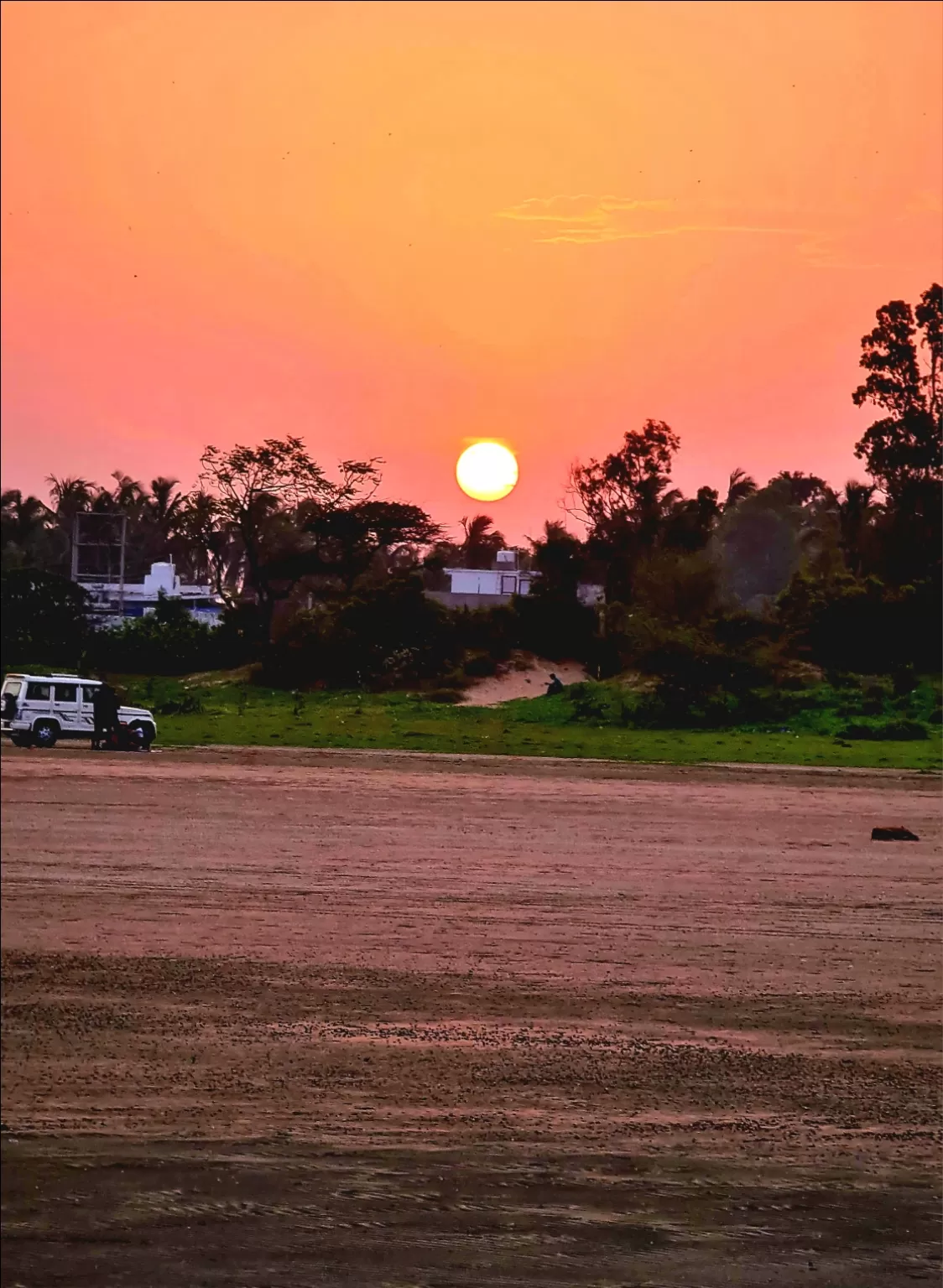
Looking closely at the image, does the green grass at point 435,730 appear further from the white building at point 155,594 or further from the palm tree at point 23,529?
the palm tree at point 23,529

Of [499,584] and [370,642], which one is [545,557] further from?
[370,642]

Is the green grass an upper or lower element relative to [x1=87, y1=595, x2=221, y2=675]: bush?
lower

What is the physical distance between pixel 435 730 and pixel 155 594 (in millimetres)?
1134

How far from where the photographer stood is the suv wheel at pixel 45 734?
4551mm

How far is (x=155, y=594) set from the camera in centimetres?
412

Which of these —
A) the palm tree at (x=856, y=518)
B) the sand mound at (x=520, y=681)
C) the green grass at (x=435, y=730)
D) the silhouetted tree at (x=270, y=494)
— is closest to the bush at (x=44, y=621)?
the green grass at (x=435, y=730)

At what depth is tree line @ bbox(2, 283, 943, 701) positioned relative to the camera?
398cm

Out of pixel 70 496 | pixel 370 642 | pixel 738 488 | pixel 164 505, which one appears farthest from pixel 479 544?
pixel 70 496

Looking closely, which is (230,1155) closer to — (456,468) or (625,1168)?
(625,1168)

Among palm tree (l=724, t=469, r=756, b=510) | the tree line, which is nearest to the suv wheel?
the tree line

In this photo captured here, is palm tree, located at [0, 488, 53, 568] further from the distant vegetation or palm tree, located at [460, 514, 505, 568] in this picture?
→ palm tree, located at [460, 514, 505, 568]

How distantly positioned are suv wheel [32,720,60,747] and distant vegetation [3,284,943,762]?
1.27ft

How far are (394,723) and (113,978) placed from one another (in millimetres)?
1638

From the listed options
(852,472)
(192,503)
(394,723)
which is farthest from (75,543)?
(852,472)
